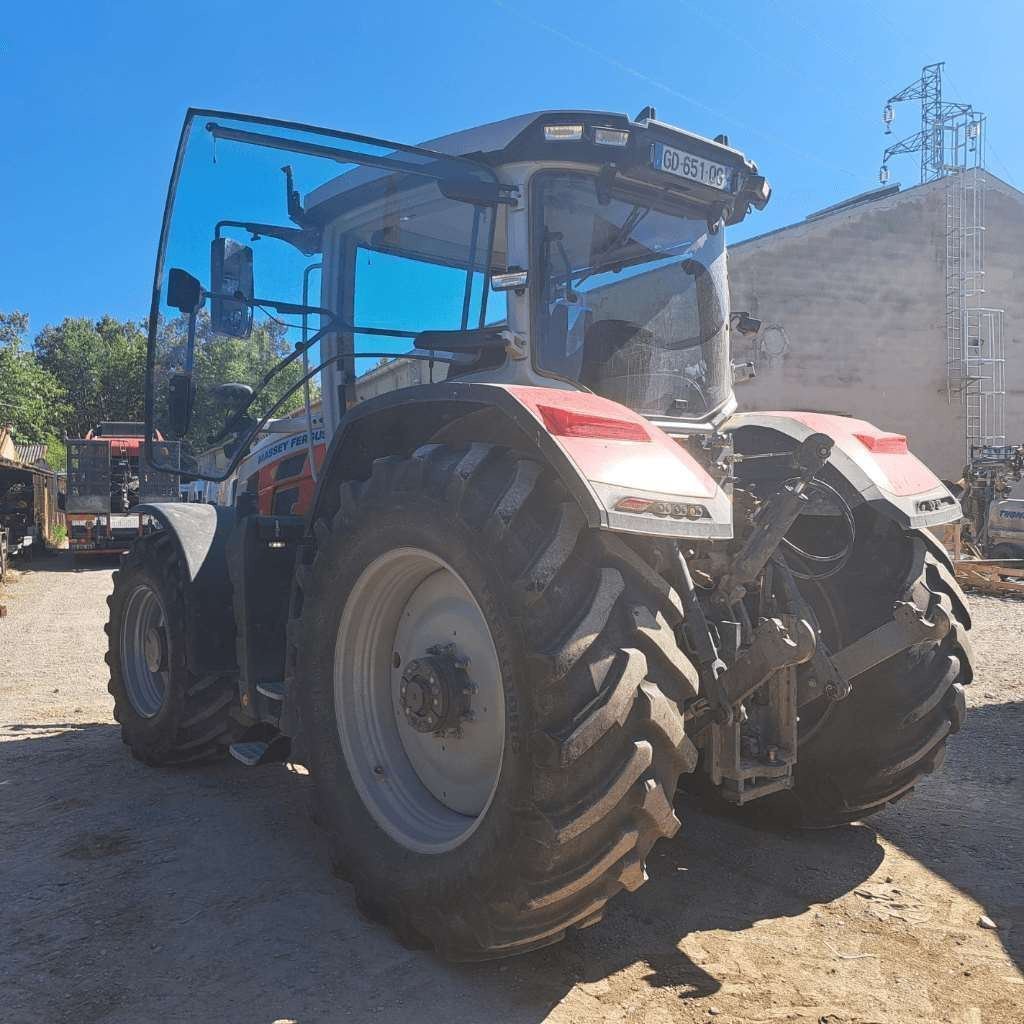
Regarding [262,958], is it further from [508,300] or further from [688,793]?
[508,300]

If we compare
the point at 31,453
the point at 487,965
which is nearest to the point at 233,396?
the point at 487,965

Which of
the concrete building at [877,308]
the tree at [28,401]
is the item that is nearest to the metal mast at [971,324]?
the concrete building at [877,308]

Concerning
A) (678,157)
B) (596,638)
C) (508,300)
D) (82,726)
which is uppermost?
(678,157)

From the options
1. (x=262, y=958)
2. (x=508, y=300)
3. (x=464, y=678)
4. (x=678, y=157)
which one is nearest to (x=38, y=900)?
(x=262, y=958)

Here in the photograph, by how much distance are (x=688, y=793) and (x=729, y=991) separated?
59.1 inches

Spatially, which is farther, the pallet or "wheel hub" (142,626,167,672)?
the pallet

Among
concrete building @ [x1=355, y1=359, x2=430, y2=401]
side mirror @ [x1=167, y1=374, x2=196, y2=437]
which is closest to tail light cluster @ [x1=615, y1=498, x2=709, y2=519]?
concrete building @ [x1=355, y1=359, x2=430, y2=401]

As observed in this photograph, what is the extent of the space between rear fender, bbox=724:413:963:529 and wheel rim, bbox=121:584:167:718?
10.2 feet

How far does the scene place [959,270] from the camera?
20281mm

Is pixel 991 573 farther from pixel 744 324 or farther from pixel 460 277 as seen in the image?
pixel 460 277

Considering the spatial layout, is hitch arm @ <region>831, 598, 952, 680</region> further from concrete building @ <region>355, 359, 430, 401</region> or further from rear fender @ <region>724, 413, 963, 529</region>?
concrete building @ <region>355, 359, 430, 401</region>

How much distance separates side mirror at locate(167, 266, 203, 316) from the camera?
3738 millimetres

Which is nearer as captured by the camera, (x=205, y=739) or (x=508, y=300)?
(x=508, y=300)

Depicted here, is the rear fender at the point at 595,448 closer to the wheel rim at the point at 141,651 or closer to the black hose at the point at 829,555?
the black hose at the point at 829,555
